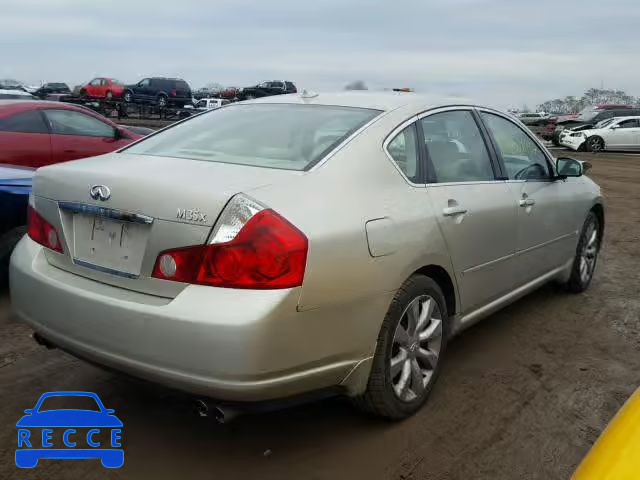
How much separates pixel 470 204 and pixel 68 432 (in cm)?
236

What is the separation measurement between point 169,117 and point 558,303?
27.2 metres

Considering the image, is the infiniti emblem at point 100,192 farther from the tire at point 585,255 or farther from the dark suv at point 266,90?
the dark suv at point 266,90

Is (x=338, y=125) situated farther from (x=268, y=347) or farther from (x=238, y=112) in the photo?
(x=268, y=347)

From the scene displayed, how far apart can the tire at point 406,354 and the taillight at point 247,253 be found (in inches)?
26.6

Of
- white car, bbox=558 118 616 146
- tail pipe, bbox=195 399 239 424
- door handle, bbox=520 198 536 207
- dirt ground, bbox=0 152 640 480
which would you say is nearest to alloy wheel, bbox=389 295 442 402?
dirt ground, bbox=0 152 640 480

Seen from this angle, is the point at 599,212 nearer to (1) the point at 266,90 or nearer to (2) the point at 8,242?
(2) the point at 8,242

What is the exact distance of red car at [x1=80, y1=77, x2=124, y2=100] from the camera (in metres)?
35.9

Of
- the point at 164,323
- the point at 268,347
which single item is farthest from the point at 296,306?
the point at 164,323

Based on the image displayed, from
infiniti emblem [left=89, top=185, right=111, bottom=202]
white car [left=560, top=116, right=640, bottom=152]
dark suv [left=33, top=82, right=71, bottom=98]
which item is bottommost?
dark suv [left=33, top=82, right=71, bottom=98]

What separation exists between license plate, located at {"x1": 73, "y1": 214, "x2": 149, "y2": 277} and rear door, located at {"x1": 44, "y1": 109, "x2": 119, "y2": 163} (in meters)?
5.28

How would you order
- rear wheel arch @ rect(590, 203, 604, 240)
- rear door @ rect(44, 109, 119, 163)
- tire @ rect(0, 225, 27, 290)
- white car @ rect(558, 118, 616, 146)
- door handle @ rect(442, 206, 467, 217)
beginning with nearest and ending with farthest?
door handle @ rect(442, 206, 467, 217) < tire @ rect(0, 225, 27, 290) < rear wheel arch @ rect(590, 203, 604, 240) < rear door @ rect(44, 109, 119, 163) < white car @ rect(558, 118, 616, 146)

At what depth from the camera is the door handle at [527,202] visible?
4.13 m

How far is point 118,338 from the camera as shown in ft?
8.37

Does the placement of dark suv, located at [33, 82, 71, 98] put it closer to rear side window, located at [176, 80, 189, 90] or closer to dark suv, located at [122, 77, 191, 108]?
dark suv, located at [122, 77, 191, 108]
